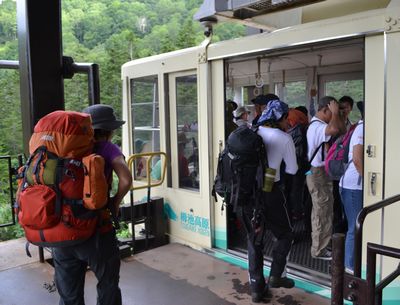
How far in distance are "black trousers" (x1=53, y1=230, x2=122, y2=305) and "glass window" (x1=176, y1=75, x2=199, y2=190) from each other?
2.36 m

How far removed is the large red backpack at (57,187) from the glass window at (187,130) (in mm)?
2534

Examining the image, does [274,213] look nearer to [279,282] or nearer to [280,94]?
[279,282]

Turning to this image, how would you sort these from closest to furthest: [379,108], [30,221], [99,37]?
[30,221] → [379,108] → [99,37]

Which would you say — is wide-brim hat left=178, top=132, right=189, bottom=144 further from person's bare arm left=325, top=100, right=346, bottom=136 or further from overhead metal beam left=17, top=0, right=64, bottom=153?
person's bare arm left=325, top=100, right=346, bottom=136

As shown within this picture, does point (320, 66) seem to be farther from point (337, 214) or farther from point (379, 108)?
point (379, 108)

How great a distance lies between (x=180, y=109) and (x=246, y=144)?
6.33 feet

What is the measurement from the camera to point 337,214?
454cm

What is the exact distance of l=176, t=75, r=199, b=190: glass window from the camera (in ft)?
15.8

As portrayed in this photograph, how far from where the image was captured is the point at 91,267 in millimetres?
2504

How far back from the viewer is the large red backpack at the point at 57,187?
224cm

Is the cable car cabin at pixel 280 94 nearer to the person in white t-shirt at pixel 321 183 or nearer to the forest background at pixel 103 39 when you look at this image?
the person in white t-shirt at pixel 321 183

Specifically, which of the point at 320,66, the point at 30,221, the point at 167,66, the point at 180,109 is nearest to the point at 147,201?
the point at 180,109

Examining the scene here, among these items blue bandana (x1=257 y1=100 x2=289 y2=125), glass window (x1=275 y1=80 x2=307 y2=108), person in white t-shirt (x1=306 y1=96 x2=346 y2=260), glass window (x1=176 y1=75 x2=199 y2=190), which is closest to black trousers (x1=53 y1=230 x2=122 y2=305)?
blue bandana (x1=257 y1=100 x2=289 y2=125)

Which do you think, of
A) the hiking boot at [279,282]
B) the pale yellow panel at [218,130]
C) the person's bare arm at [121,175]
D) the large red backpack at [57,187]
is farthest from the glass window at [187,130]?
the large red backpack at [57,187]
